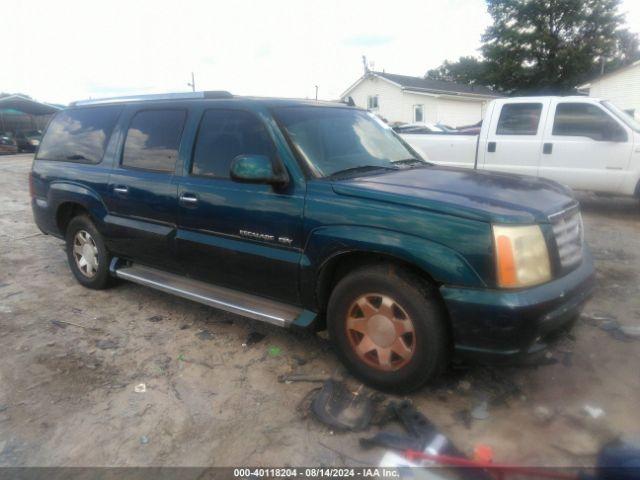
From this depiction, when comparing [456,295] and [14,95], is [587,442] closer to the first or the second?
[456,295]

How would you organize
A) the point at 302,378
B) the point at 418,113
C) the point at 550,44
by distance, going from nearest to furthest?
the point at 302,378 < the point at 418,113 < the point at 550,44

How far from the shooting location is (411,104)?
30781mm

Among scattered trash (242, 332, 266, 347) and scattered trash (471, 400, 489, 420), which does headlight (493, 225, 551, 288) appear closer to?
scattered trash (471, 400, 489, 420)

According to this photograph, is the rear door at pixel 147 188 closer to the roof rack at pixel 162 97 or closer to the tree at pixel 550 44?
the roof rack at pixel 162 97

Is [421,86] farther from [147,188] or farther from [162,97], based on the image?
[147,188]

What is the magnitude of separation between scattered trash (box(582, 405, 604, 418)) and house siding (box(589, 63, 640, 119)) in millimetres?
26981

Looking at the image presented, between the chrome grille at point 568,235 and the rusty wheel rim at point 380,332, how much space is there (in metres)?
0.97

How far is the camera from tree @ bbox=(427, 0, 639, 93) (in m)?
36.8

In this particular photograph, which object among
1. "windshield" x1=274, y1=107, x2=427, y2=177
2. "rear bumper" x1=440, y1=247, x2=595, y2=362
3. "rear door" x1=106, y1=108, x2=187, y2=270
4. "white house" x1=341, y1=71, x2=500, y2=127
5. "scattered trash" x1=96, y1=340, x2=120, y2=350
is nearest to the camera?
"rear bumper" x1=440, y1=247, x2=595, y2=362

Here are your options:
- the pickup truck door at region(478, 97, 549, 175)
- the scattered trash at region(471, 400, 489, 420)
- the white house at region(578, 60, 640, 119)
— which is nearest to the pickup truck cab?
the scattered trash at region(471, 400, 489, 420)

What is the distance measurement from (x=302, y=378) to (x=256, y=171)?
1.41m

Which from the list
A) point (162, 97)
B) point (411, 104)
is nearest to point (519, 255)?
point (162, 97)

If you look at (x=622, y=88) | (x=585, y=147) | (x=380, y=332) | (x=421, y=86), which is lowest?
(x=380, y=332)

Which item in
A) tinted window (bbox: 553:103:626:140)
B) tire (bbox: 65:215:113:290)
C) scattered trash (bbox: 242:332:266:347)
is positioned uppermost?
tinted window (bbox: 553:103:626:140)
